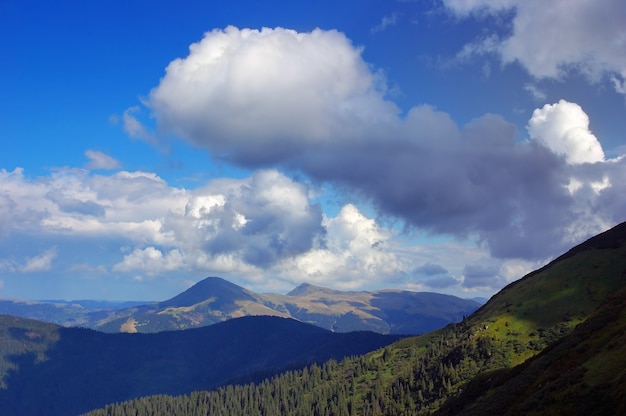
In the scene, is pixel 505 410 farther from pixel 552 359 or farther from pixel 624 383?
pixel 624 383

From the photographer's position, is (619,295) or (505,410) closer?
(505,410)

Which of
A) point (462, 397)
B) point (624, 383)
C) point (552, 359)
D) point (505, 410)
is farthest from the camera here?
point (462, 397)

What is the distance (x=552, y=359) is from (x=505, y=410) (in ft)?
71.6

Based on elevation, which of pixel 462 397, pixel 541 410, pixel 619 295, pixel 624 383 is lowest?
pixel 462 397

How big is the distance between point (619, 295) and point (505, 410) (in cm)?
6222

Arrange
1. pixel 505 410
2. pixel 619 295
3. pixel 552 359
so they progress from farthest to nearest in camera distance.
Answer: pixel 619 295 < pixel 552 359 < pixel 505 410

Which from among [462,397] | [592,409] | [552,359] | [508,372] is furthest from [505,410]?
[462,397]

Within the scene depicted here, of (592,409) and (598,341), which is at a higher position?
(598,341)

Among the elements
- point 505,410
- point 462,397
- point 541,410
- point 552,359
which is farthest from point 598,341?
point 462,397

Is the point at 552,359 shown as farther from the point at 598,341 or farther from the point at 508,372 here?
the point at 508,372

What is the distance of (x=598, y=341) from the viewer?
109m

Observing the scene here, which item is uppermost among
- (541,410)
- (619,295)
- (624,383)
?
(619,295)

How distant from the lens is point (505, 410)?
Result: 345 ft

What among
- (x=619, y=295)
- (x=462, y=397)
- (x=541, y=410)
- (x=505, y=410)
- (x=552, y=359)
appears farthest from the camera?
(x=462, y=397)
